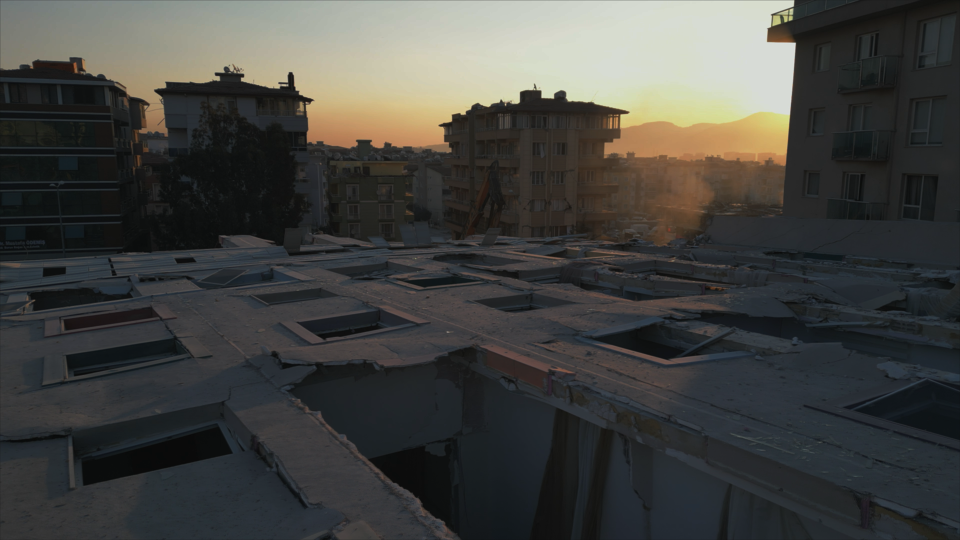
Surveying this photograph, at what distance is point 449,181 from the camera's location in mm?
62812

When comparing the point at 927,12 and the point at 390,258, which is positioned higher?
the point at 927,12

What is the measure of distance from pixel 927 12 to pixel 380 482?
24.1 m

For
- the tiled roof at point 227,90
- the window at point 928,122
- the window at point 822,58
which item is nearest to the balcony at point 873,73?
the window at point 928,122

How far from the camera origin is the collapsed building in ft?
15.4

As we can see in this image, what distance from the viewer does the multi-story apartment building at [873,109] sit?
65.2ft

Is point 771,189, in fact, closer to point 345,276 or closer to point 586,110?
point 586,110

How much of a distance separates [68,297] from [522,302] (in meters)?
10.3

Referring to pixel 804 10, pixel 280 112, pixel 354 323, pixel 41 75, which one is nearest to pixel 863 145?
pixel 804 10

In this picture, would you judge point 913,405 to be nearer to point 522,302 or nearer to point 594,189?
Result: point 522,302

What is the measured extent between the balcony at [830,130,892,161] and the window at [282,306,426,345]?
19533 mm

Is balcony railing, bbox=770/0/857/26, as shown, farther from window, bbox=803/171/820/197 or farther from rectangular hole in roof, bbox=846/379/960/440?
rectangular hole in roof, bbox=846/379/960/440

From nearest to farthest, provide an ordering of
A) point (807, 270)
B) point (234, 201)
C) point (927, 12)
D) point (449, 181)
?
1. point (807, 270)
2. point (927, 12)
3. point (234, 201)
4. point (449, 181)

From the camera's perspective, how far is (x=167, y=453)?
677 centimetres

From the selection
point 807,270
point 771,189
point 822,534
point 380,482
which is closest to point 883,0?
point 807,270
